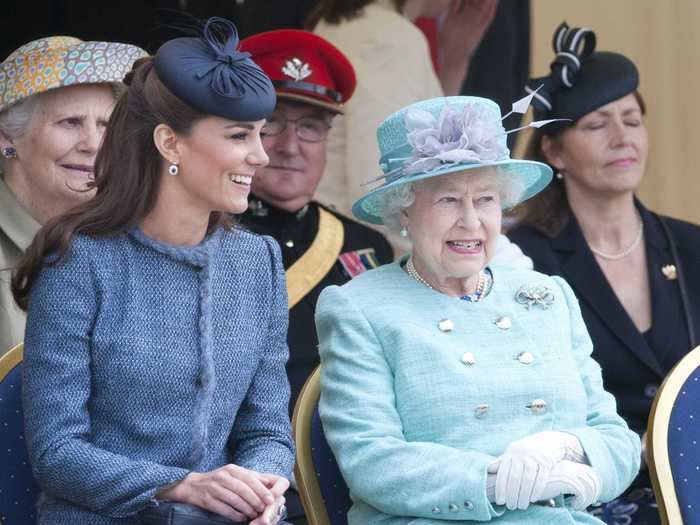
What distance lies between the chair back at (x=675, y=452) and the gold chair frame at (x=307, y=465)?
0.72 metres

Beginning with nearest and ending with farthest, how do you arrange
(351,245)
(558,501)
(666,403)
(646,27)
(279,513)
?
(279,513)
(558,501)
(666,403)
(351,245)
(646,27)

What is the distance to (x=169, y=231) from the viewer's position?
9.46 feet

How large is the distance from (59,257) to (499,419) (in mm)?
960

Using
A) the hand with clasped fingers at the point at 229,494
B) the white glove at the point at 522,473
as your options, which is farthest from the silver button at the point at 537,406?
the hand with clasped fingers at the point at 229,494

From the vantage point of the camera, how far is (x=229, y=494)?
105 inches

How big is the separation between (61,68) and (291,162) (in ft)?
2.82

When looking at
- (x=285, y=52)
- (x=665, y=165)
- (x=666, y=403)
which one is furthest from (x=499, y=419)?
(x=665, y=165)

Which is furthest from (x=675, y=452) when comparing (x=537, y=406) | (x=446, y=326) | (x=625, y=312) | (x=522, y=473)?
(x=625, y=312)

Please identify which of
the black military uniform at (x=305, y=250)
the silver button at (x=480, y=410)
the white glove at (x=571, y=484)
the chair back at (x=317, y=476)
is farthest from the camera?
the black military uniform at (x=305, y=250)

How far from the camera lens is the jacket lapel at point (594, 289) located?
13.3 ft

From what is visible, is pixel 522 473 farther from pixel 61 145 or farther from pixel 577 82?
pixel 577 82

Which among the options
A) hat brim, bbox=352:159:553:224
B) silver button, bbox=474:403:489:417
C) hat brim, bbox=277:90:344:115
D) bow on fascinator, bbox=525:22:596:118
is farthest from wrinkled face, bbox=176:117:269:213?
bow on fascinator, bbox=525:22:596:118

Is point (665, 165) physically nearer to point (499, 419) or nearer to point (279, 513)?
point (499, 419)

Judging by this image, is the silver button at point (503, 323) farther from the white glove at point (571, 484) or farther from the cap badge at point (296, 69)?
the cap badge at point (296, 69)
